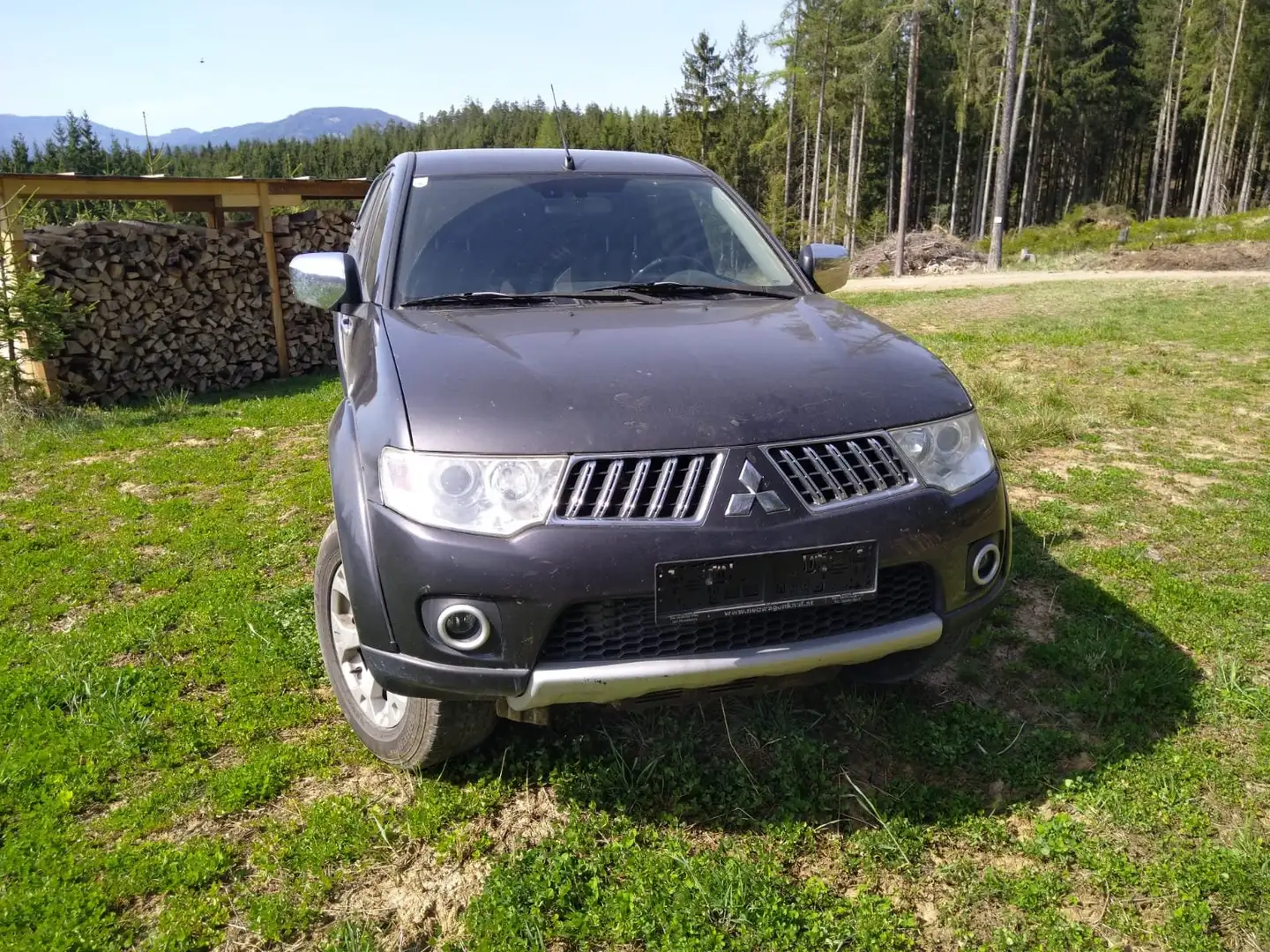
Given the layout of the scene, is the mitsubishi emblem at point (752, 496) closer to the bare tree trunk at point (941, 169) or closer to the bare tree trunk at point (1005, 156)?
the bare tree trunk at point (1005, 156)

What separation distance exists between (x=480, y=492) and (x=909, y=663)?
4.69 feet

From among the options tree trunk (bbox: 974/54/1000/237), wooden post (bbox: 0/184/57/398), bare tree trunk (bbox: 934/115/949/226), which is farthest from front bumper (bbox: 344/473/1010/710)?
bare tree trunk (bbox: 934/115/949/226)

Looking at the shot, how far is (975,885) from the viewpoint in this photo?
225 cm

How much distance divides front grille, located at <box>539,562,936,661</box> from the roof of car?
219 centimetres

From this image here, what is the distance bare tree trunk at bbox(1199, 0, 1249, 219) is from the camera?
137 feet

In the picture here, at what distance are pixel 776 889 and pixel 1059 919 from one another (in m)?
0.67

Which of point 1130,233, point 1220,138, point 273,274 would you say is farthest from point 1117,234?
point 273,274

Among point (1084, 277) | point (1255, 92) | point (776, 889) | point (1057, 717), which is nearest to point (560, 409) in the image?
point (776, 889)

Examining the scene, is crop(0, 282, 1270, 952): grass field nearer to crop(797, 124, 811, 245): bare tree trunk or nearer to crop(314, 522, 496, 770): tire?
crop(314, 522, 496, 770): tire

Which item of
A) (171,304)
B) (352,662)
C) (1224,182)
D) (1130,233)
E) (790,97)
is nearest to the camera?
(352,662)

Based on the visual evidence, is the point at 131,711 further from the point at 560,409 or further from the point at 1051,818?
the point at 1051,818

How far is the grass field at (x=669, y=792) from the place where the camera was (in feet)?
7.06

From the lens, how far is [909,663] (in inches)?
105

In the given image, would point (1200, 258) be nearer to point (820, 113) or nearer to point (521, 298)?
point (521, 298)
